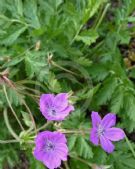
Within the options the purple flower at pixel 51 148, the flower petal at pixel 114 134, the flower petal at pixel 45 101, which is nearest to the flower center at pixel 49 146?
the purple flower at pixel 51 148

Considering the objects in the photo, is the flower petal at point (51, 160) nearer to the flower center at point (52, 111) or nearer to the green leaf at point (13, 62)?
the flower center at point (52, 111)

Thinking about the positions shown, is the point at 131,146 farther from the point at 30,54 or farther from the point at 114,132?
the point at 30,54

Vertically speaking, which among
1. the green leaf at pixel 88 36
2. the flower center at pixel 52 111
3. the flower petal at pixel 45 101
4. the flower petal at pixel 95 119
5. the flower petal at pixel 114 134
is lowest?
the flower petal at pixel 114 134

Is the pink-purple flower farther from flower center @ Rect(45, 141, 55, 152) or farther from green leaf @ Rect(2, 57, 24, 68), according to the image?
green leaf @ Rect(2, 57, 24, 68)

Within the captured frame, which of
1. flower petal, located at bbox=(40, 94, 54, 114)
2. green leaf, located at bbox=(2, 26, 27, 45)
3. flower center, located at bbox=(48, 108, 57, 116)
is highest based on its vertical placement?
green leaf, located at bbox=(2, 26, 27, 45)

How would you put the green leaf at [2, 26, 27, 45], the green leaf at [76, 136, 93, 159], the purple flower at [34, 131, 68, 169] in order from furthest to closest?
the green leaf at [2, 26, 27, 45], the green leaf at [76, 136, 93, 159], the purple flower at [34, 131, 68, 169]

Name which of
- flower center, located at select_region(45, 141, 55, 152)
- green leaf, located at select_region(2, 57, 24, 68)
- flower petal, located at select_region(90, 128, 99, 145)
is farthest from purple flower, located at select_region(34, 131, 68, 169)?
green leaf, located at select_region(2, 57, 24, 68)

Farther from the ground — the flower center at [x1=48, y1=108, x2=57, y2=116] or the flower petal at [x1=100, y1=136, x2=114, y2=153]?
A: the flower center at [x1=48, y1=108, x2=57, y2=116]

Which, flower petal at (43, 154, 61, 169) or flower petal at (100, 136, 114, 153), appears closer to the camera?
flower petal at (43, 154, 61, 169)

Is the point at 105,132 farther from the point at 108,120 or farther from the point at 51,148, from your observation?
the point at 51,148
